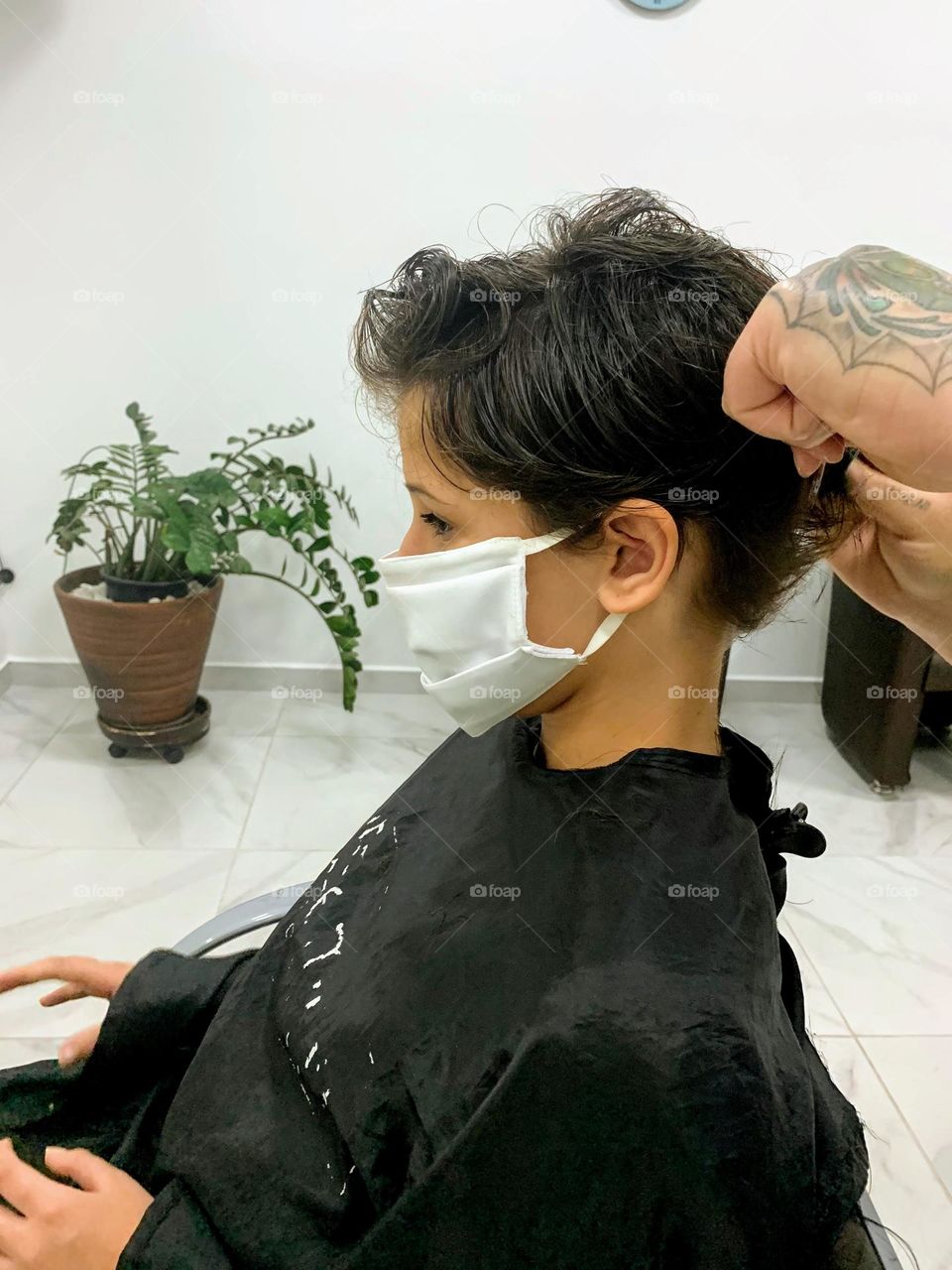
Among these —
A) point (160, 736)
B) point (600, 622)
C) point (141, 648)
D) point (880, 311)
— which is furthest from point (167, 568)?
point (880, 311)

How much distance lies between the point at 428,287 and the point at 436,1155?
77 cm

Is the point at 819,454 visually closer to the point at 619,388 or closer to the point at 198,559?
the point at 619,388

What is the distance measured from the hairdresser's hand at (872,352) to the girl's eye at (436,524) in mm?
362

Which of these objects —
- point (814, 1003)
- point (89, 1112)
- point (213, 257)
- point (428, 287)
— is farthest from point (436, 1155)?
point (213, 257)

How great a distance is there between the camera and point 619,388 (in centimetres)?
74

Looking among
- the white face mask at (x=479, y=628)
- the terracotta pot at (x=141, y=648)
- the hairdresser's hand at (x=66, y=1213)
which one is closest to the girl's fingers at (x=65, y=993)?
the hairdresser's hand at (x=66, y=1213)

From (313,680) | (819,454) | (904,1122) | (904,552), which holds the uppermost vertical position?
(819,454)

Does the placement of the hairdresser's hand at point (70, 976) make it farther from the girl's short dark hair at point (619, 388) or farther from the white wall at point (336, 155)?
the white wall at point (336, 155)

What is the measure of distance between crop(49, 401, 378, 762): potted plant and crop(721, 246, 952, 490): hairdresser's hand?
73.3 inches

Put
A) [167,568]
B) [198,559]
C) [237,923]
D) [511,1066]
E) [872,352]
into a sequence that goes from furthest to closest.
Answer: [167,568] → [198,559] → [237,923] → [511,1066] → [872,352]

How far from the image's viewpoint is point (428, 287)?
2.88ft

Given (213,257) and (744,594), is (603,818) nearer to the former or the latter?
(744,594)

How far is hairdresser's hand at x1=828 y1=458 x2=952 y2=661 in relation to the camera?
0.85 metres

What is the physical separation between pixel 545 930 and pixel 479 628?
0.30 m
